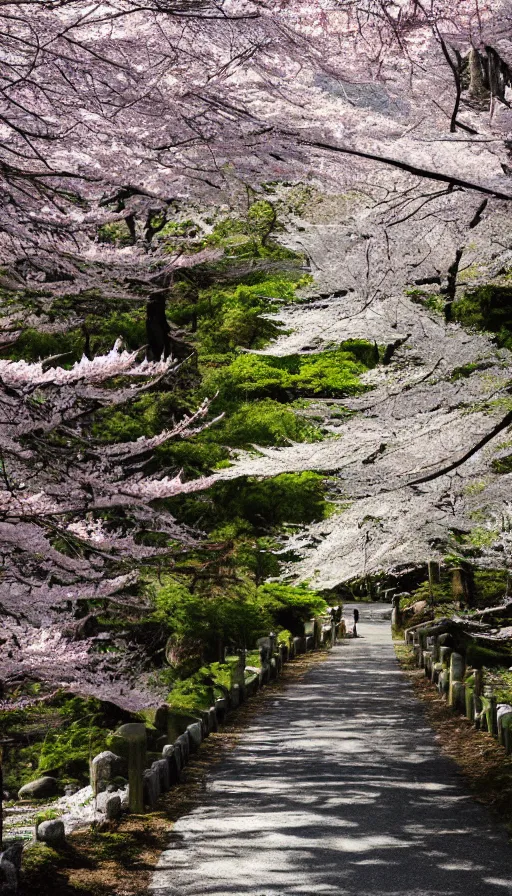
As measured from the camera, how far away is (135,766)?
28.9 ft

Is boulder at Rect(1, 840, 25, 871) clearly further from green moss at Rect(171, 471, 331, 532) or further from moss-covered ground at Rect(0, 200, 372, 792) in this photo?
green moss at Rect(171, 471, 331, 532)

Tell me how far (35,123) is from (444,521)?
24.6 feet

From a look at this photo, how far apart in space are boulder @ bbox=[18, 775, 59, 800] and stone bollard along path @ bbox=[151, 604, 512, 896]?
8.86 ft

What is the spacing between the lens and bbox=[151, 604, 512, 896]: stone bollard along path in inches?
266

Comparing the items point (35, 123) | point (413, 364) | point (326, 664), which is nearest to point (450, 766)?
point (413, 364)

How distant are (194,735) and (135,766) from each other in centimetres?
307

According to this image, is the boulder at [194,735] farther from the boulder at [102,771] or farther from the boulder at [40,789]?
the boulder at [102,771]

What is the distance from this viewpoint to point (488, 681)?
1487 centimetres

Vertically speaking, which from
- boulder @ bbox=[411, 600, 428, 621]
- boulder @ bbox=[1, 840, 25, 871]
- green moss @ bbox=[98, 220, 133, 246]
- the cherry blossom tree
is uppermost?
green moss @ bbox=[98, 220, 133, 246]

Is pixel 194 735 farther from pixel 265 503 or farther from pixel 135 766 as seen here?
pixel 265 503

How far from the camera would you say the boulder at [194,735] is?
1177cm

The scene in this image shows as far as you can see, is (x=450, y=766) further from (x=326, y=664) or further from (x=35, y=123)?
(x=326, y=664)

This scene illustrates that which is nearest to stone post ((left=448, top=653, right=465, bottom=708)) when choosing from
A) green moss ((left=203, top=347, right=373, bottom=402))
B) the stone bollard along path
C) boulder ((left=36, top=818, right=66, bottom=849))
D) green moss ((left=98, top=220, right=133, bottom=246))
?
the stone bollard along path

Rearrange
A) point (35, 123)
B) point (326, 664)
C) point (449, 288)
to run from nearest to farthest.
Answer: point (35, 123) → point (449, 288) → point (326, 664)
